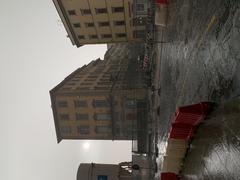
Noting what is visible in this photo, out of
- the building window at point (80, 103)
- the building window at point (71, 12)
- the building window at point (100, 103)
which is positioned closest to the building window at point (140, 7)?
the building window at point (71, 12)

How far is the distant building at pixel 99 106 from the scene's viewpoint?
124 feet

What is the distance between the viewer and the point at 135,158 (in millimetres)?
27562

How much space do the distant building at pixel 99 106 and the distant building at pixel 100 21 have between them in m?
5.85

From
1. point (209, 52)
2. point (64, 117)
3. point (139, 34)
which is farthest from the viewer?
point (139, 34)

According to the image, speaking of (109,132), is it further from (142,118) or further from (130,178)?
(130,178)

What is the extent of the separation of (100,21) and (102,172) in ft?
67.2

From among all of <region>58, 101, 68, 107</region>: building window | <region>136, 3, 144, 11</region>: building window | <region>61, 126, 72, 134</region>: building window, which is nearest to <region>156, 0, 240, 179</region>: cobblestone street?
<region>136, 3, 144, 11</region>: building window

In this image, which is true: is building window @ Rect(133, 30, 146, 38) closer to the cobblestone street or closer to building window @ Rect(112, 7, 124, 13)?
building window @ Rect(112, 7, 124, 13)

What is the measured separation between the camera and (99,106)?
38.8 m

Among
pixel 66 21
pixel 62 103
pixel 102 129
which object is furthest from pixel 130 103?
pixel 66 21

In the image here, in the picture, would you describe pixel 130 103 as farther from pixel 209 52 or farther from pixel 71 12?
pixel 209 52

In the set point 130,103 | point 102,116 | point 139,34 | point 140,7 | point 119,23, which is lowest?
point 102,116

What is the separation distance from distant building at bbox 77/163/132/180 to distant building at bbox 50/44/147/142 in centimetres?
818

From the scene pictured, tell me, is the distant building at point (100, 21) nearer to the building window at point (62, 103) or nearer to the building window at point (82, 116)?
the building window at point (62, 103)
